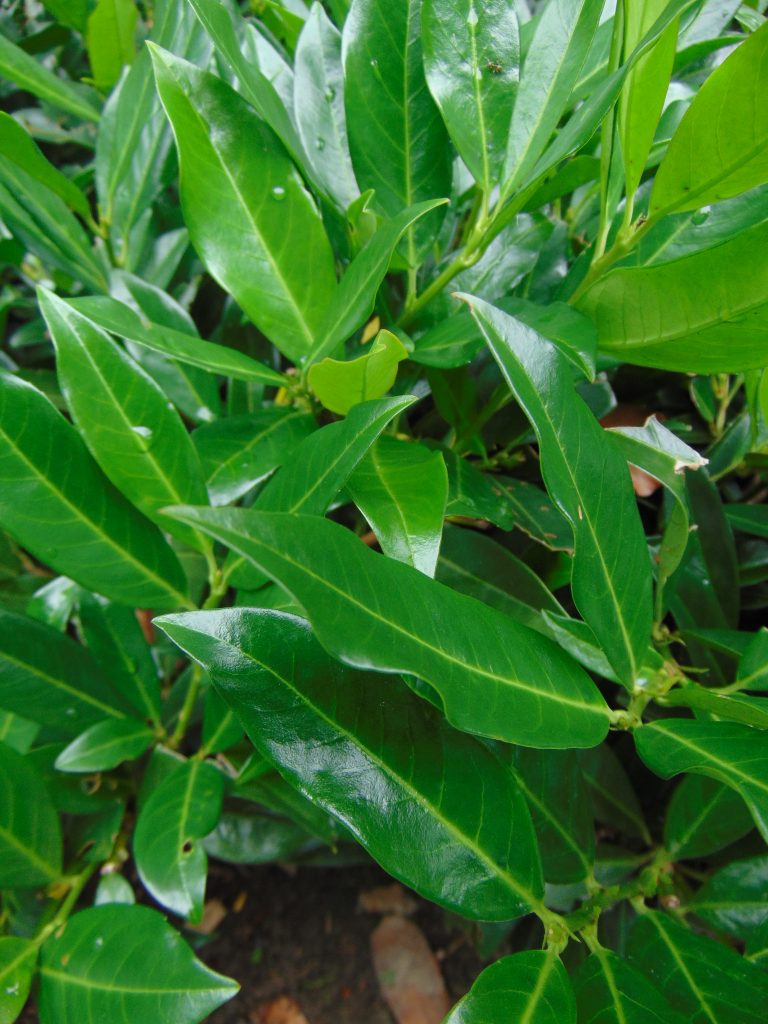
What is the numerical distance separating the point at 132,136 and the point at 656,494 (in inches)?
27.7

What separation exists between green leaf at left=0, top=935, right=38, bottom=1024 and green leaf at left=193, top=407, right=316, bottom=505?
45cm

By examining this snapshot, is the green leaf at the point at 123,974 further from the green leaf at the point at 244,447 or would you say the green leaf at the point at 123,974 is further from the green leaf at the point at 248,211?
the green leaf at the point at 248,211

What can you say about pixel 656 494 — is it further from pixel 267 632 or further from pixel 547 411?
pixel 267 632

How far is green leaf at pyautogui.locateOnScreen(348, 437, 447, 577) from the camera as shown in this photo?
1.48ft

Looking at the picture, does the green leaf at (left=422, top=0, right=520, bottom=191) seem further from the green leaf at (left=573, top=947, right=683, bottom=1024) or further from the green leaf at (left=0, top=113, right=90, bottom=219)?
the green leaf at (left=573, top=947, right=683, bottom=1024)

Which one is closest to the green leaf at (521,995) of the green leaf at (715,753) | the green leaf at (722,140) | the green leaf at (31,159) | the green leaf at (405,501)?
the green leaf at (715,753)

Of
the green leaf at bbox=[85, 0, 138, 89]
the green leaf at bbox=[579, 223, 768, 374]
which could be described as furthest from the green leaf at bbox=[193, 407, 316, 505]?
the green leaf at bbox=[85, 0, 138, 89]

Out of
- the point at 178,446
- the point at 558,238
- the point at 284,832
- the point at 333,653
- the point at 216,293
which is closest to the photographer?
the point at 333,653

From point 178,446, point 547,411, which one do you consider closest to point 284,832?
point 178,446

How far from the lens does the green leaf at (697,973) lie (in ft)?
1.73

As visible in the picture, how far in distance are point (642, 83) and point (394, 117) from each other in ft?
0.67

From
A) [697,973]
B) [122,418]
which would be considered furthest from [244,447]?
[697,973]

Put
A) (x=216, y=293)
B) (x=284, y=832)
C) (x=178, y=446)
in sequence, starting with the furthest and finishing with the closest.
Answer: (x=216, y=293)
(x=284, y=832)
(x=178, y=446)

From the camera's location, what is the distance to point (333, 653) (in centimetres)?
34
